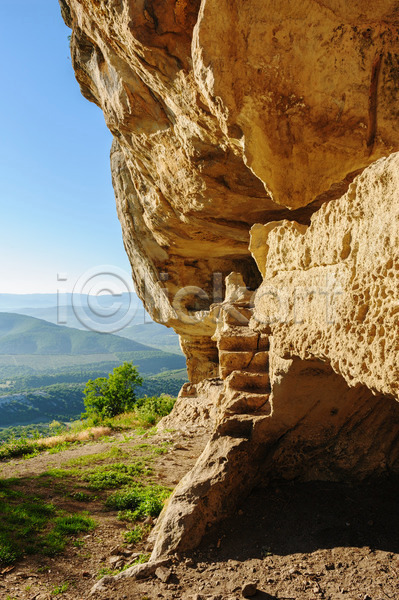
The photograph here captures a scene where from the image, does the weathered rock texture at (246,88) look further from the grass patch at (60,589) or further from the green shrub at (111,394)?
the green shrub at (111,394)

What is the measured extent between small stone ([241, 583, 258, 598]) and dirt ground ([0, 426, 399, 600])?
0.04 metres

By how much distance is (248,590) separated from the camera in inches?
101

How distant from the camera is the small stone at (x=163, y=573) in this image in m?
2.87

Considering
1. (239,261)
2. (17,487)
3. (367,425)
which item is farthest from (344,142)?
(239,261)

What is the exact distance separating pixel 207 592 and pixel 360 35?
5.73 metres

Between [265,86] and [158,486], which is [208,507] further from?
[265,86]

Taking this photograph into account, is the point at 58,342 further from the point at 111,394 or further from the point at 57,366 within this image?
the point at 111,394

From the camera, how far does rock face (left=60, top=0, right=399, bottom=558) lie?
7.45 ft

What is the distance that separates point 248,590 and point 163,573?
0.71 metres

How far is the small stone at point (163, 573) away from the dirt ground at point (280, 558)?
0.09ft

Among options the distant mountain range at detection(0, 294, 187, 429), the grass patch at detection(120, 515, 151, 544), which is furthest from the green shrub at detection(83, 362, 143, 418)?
the distant mountain range at detection(0, 294, 187, 429)

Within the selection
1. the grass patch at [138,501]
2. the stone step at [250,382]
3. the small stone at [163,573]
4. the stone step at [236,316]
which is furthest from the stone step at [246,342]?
the small stone at [163,573]

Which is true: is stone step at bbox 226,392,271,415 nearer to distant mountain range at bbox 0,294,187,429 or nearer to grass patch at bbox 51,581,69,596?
grass patch at bbox 51,581,69,596

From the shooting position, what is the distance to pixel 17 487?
5586 mm
